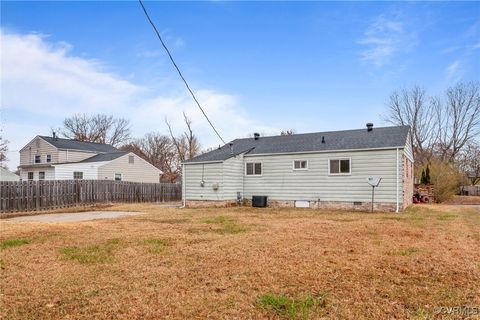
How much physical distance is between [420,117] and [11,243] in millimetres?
40155

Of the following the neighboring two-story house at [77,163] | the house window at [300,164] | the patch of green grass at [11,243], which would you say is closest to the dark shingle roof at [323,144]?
the house window at [300,164]

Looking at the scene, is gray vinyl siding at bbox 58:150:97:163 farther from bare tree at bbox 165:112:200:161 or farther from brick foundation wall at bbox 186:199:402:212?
brick foundation wall at bbox 186:199:402:212

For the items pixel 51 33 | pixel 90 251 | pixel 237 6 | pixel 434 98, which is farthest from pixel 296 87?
pixel 434 98

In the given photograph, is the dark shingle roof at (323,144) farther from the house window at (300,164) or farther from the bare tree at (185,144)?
the bare tree at (185,144)

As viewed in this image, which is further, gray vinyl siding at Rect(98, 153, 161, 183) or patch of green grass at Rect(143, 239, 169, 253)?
gray vinyl siding at Rect(98, 153, 161, 183)

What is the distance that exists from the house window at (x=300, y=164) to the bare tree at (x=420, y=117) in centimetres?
2664

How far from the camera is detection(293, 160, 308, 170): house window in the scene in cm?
1619

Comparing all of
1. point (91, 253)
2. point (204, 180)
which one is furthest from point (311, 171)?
point (91, 253)

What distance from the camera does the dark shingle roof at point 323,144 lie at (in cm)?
1494

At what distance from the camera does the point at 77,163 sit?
27266mm

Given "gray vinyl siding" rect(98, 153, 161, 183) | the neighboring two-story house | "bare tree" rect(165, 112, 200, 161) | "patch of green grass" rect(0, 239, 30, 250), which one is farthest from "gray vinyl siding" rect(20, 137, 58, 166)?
"patch of green grass" rect(0, 239, 30, 250)

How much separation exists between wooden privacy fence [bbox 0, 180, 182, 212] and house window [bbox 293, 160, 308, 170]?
11075 millimetres

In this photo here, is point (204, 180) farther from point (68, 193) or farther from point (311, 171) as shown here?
point (68, 193)

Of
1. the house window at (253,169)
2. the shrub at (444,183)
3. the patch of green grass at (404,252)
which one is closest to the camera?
the patch of green grass at (404,252)
